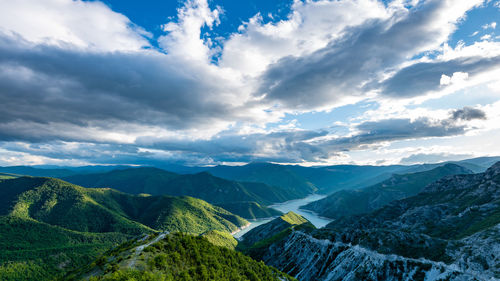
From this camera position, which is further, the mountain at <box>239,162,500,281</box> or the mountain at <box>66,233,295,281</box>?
the mountain at <box>239,162,500,281</box>

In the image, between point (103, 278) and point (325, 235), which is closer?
point (103, 278)

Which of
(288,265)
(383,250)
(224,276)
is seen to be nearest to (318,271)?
(288,265)

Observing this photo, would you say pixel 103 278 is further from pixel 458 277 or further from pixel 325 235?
pixel 325 235

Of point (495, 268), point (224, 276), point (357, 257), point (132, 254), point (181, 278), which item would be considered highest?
point (132, 254)

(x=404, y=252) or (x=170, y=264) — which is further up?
(x=170, y=264)

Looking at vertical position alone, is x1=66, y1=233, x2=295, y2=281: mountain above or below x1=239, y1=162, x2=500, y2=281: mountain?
above

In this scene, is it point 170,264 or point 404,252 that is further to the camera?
point 404,252

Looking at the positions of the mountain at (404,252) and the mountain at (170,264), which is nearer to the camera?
the mountain at (170,264)

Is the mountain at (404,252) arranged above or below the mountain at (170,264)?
below
